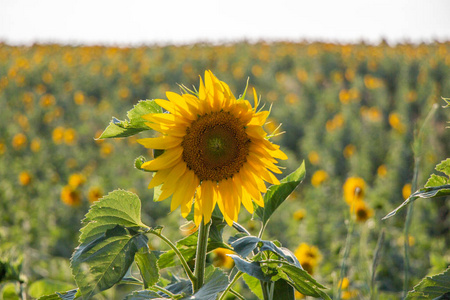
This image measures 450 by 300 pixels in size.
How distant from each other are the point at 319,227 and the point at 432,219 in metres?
0.93

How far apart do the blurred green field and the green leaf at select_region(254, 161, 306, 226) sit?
0.46m

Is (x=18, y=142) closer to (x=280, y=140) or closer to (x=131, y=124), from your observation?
(x=280, y=140)

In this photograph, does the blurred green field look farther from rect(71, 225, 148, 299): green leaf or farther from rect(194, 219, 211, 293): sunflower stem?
rect(194, 219, 211, 293): sunflower stem

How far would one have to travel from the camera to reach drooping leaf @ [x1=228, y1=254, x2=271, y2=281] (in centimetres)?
73

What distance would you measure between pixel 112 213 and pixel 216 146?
0.24m

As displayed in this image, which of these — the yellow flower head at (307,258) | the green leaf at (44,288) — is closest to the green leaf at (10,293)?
the green leaf at (44,288)

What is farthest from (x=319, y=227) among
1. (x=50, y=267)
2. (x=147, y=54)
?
(x=147, y=54)

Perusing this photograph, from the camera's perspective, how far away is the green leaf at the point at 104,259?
79 centimetres

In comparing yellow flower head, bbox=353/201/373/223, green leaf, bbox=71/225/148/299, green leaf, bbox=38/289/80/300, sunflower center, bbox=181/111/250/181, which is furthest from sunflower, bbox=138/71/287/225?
yellow flower head, bbox=353/201/373/223

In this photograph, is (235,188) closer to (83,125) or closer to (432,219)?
(432,219)

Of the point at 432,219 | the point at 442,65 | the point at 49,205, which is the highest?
the point at 442,65

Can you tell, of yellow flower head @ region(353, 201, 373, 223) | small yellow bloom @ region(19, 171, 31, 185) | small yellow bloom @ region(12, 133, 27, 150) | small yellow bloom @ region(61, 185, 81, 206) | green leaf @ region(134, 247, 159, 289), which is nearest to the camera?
green leaf @ region(134, 247, 159, 289)

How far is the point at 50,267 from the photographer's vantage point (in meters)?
2.73

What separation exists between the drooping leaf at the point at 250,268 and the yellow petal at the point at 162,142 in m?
0.28
